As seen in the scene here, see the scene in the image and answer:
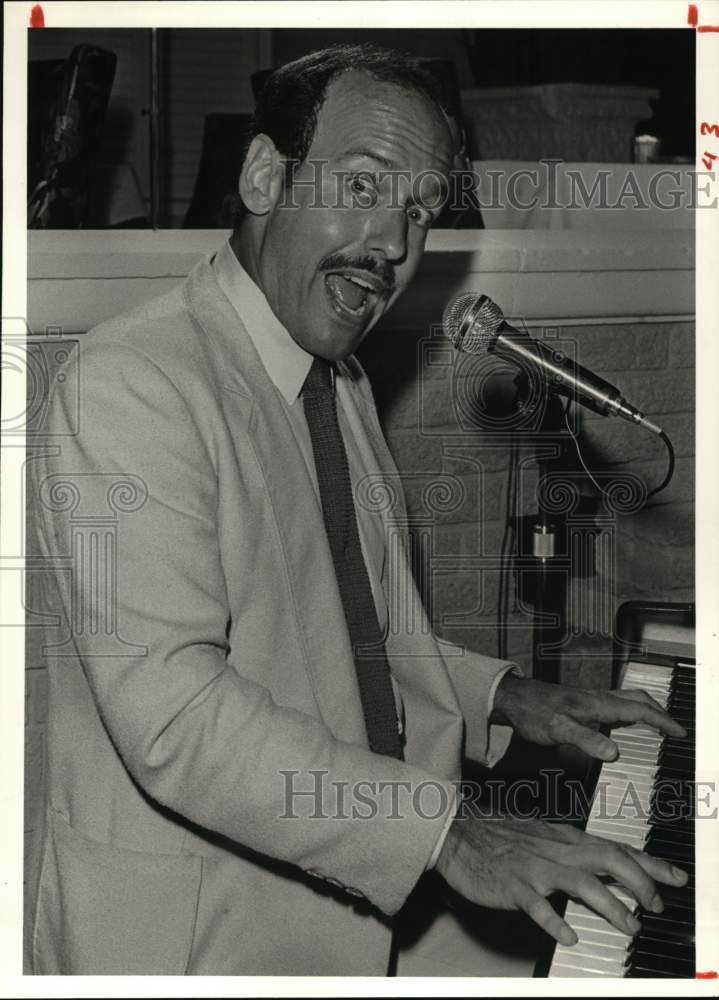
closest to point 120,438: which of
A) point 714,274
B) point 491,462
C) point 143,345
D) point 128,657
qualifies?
point 143,345

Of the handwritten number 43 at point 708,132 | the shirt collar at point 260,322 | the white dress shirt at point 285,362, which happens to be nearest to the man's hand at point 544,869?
the white dress shirt at point 285,362

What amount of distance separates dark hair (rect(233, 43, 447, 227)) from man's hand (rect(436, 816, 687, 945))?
0.79 metres

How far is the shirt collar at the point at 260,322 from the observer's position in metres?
1.39

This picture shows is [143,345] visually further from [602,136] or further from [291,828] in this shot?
[602,136]

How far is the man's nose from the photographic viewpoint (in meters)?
1.38

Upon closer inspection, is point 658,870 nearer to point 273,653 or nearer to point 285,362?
point 273,653

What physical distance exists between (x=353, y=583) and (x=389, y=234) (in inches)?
16.5

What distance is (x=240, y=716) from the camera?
3.71ft

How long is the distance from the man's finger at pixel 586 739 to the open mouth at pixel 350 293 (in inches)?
21.9

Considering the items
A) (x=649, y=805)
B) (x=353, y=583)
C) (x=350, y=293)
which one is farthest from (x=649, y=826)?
(x=350, y=293)

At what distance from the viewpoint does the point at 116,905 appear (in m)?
1.30

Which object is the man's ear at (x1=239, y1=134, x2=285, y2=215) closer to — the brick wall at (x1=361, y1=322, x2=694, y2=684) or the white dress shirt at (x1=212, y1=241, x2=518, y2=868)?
the white dress shirt at (x1=212, y1=241, x2=518, y2=868)

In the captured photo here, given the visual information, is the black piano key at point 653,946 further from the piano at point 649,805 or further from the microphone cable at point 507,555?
the microphone cable at point 507,555
